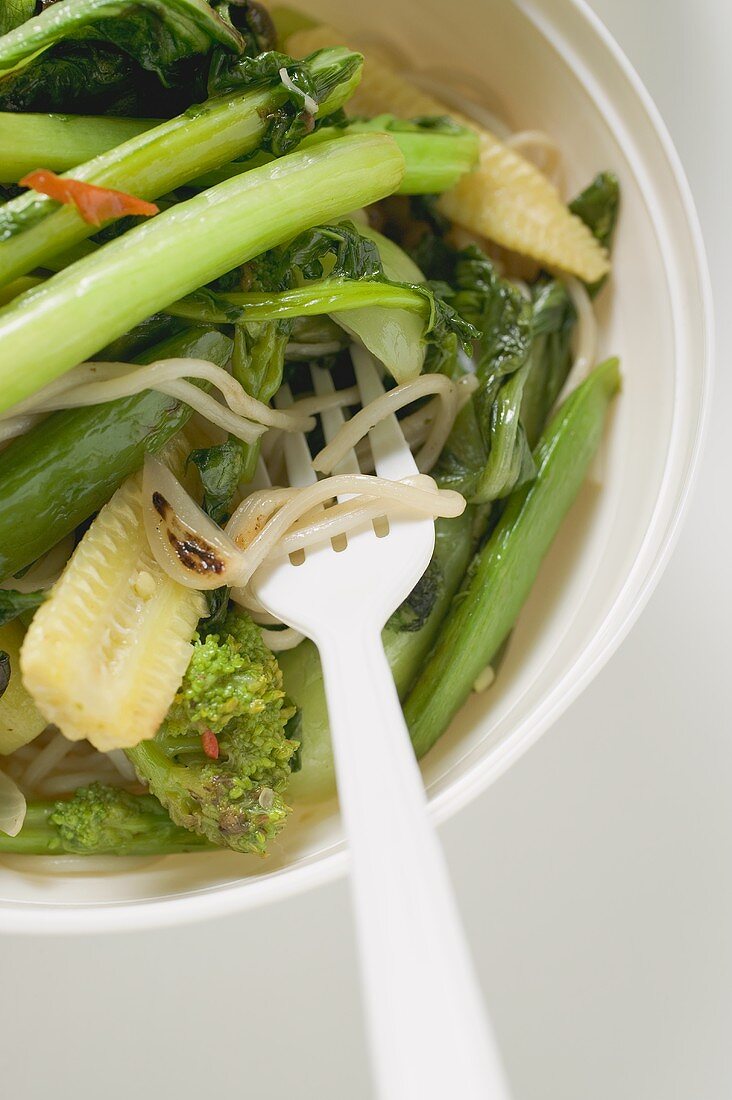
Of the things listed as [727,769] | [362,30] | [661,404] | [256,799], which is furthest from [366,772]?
[362,30]

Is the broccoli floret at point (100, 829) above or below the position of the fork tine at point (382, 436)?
below

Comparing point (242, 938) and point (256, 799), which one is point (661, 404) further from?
point (242, 938)

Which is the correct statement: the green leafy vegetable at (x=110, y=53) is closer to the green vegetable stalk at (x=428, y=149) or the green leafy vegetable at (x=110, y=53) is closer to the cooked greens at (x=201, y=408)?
the cooked greens at (x=201, y=408)

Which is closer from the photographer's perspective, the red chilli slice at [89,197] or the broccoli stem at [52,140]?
the red chilli slice at [89,197]

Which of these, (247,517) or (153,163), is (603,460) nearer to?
(247,517)

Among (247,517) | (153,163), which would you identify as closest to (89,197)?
(153,163)

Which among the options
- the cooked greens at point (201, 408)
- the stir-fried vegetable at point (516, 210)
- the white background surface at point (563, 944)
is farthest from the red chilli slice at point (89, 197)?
the white background surface at point (563, 944)

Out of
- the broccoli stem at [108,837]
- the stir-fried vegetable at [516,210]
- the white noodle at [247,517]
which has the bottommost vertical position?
the broccoli stem at [108,837]

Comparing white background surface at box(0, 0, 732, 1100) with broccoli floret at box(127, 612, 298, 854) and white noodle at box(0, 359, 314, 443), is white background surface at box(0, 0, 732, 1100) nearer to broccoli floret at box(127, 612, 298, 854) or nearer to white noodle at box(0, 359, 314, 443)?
broccoli floret at box(127, 612, 298, 854)
